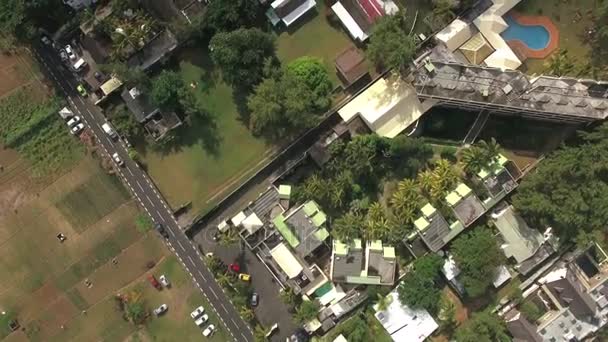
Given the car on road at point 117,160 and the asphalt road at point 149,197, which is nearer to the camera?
the car on road at point 117,160

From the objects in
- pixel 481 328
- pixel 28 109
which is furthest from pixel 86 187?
pixel 481 328

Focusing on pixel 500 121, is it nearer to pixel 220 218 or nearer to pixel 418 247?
pixel 418 247

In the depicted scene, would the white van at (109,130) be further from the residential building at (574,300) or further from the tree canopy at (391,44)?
the residential building at (574,300)

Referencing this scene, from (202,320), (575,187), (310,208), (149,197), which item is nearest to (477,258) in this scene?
(575,187)

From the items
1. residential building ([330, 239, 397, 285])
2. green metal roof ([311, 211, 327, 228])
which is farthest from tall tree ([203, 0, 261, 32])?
residential building ([330, 239, 397, 285])

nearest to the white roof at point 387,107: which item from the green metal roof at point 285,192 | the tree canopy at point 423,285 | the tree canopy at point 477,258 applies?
the green metal roof at point 285,192

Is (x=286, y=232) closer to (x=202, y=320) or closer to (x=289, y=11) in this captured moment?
(x=202, y=320)

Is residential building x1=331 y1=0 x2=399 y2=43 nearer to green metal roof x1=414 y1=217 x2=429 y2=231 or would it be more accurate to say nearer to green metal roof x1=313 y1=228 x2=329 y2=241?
green metal roof x1=414 y1=217 x2=429 y2=231
